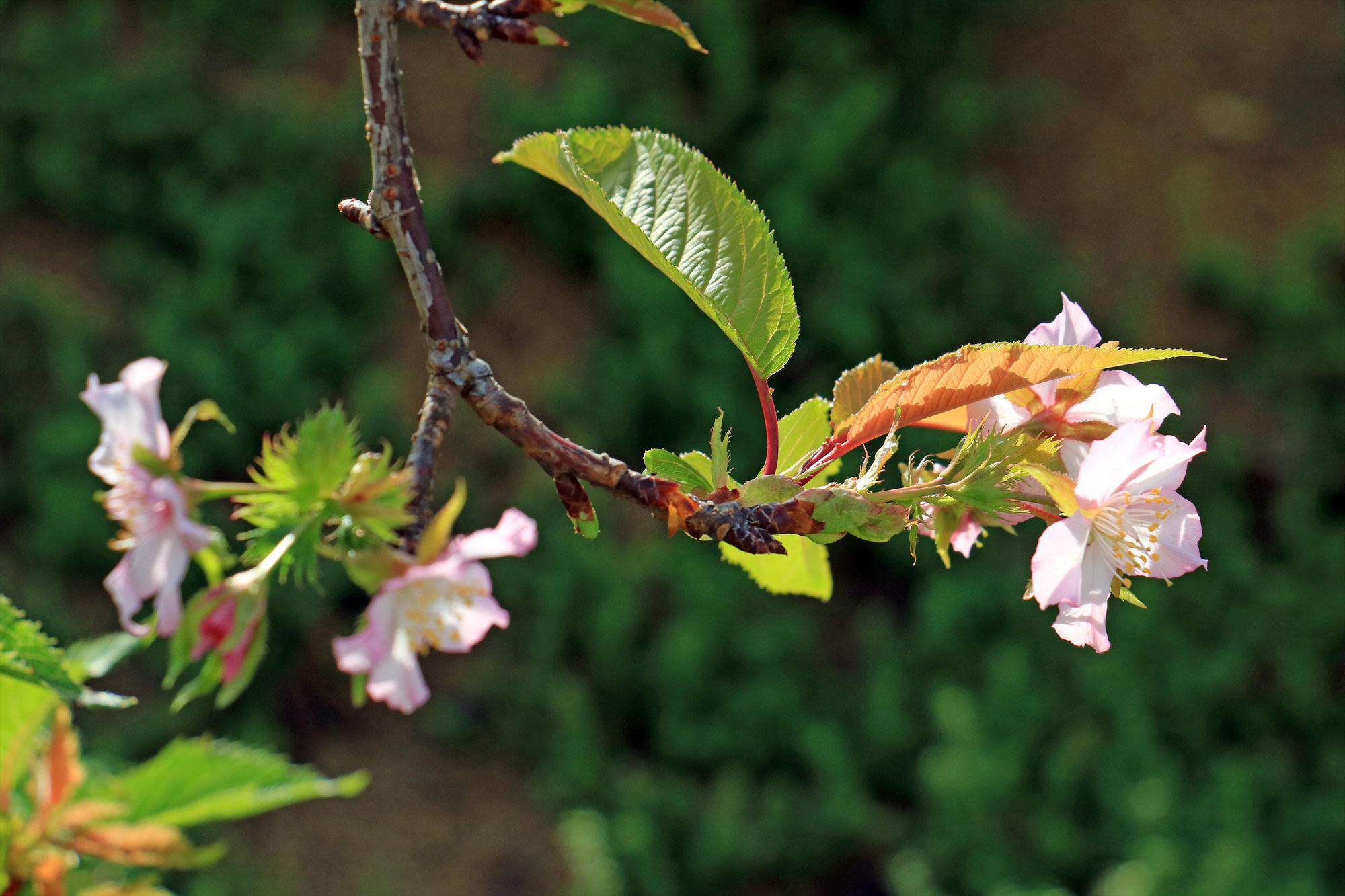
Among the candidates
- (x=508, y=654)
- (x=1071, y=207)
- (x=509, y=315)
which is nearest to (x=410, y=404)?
(x=509, y=315)

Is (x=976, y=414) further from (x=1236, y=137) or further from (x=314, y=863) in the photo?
(x=1236, y=137)

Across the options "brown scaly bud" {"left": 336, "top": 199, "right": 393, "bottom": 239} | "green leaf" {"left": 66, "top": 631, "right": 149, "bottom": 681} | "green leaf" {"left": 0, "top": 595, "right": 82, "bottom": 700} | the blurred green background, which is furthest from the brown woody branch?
the blurred green background

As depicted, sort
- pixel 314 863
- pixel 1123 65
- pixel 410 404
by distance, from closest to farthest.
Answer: pixel 314 863 < pixel 410 404 < pixel 1123 65

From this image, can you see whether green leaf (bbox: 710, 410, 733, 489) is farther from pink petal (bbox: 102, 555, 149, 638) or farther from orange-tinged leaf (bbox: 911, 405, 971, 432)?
pink petal (bbox: 102, 555, 149, 638)

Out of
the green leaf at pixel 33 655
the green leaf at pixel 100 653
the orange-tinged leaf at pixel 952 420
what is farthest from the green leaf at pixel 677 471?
the green leaf at pixel 100 653

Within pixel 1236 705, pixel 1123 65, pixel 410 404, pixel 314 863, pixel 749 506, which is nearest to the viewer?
pixel 749 506

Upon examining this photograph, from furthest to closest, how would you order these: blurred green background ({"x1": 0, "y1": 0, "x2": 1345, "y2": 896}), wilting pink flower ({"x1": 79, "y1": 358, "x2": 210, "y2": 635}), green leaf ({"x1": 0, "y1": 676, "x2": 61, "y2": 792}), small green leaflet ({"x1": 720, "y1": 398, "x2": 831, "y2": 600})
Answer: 1. blurred green background ({"x1": 0, "y1": 0, "x2": 1345, "y2": 896})
2. green leaf ({"x1": 0, "y1": 676, "x2": 61, "y2": 792})
3. small green leaflet ({"x1": 720, "y1": 398, "x2": 831, "y2": 600})
4. wilting pink flower ({"x1": 79, "y1": 358, "x2": 210, "y2": 635})
